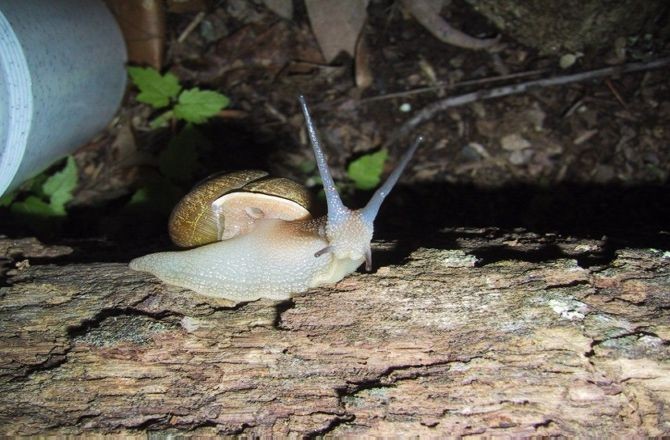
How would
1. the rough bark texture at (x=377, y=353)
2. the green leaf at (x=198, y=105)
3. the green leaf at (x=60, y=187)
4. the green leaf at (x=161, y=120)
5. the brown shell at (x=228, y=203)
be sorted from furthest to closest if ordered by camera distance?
the green leaf at (x=161, y=120), the green leaf at (x=198, y=105), the green leaf at (x=60, y=187), the brown shell at (x=228, y=203), the rough bark texture at (x=377, y=353)

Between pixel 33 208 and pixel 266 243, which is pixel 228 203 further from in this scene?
pixel 33 208

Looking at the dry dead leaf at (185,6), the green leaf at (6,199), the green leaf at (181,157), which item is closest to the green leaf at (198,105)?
the green leaf at (181,157)

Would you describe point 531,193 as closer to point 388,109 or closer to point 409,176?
point 409,176

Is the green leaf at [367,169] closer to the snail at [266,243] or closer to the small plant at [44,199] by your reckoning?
the snail at [266,243]

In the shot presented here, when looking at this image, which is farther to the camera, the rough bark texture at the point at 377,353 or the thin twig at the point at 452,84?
the thin twig at the point at 452,84

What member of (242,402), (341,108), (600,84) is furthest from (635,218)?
(242,402)
